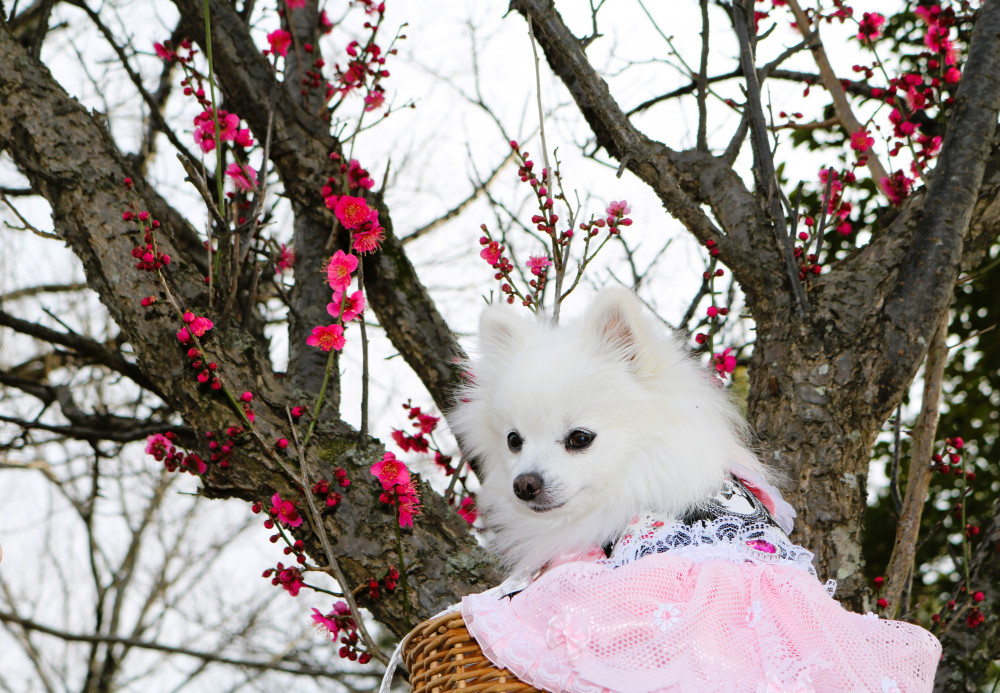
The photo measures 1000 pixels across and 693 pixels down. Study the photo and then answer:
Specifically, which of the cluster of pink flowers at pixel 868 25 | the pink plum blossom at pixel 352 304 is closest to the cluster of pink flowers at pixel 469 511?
the pink plum blossom at pixel 352 304

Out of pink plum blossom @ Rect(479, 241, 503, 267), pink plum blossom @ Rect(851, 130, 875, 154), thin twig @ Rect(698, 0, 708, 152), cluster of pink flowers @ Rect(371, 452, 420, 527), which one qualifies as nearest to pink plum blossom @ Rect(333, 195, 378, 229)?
pink plum blossom @ Rect(479, 241, 503, 267)

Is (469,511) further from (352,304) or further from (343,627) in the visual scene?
(352,304)

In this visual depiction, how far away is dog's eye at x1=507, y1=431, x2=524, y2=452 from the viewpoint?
238cm

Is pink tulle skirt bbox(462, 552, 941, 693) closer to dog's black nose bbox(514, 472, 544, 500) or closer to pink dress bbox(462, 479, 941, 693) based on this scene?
pink dress bbox(462, 479, 941, 693)

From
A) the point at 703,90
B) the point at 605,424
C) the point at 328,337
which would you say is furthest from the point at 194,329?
the point at 703,90

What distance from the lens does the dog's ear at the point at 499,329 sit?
2.50 meters

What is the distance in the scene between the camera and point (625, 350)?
7.76 ft

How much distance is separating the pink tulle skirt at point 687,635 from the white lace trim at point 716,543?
0.05m


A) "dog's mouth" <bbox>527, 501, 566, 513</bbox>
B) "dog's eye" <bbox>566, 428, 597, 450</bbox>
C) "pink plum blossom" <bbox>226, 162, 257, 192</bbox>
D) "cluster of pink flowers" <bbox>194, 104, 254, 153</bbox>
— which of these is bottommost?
"dog's mouth" <bbox>527, 501, 566, 513</bbox>

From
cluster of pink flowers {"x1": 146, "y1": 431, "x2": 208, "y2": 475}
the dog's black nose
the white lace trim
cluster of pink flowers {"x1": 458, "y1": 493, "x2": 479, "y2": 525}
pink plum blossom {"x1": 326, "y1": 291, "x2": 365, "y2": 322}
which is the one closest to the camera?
the white lace trim

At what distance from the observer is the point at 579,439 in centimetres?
227

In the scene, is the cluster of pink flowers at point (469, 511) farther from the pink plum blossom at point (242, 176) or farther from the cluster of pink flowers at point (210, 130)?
the cluster of pink flowers at point (210, 130)

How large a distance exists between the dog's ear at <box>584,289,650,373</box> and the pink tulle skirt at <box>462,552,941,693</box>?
0.66 m

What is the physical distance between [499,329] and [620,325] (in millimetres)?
392
